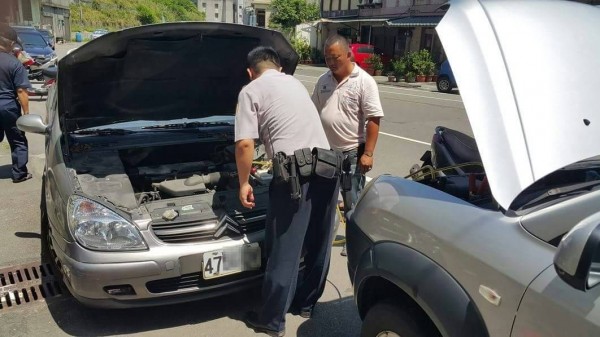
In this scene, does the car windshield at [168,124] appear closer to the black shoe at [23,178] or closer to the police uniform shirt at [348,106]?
the police uniform shirt at [348,106]

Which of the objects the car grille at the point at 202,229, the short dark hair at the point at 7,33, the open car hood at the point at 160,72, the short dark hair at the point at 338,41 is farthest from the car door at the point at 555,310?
the short dark hair at the point at 7,33

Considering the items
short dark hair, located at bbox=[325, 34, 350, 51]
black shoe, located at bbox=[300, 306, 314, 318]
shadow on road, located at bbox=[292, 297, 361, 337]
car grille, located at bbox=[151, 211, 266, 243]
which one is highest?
short dark hair, located at bbox=[325, 34, 350, 51]

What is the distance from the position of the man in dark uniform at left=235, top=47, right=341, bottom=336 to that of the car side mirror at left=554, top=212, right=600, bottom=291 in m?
1.50

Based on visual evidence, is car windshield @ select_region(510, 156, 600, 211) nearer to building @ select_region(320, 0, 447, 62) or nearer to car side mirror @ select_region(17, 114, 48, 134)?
car side mirror @ select_region(17, 114, 48, 134)

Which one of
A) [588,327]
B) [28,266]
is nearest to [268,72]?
[588,327]

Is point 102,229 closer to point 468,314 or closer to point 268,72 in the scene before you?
point 268,72

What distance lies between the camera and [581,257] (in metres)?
1.21

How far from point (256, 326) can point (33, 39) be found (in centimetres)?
1673

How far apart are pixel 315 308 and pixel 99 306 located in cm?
133

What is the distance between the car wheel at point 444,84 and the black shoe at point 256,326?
56.2ft

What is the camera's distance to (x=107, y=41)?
10.6 feet

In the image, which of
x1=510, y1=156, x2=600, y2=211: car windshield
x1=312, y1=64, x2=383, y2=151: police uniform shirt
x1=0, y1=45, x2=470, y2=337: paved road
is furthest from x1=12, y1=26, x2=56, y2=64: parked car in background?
x1=510, y1=156, x2=600, y2=211: car windshield

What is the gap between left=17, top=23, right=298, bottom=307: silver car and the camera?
2658 mm

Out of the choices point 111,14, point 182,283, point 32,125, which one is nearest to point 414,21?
point 32,125
